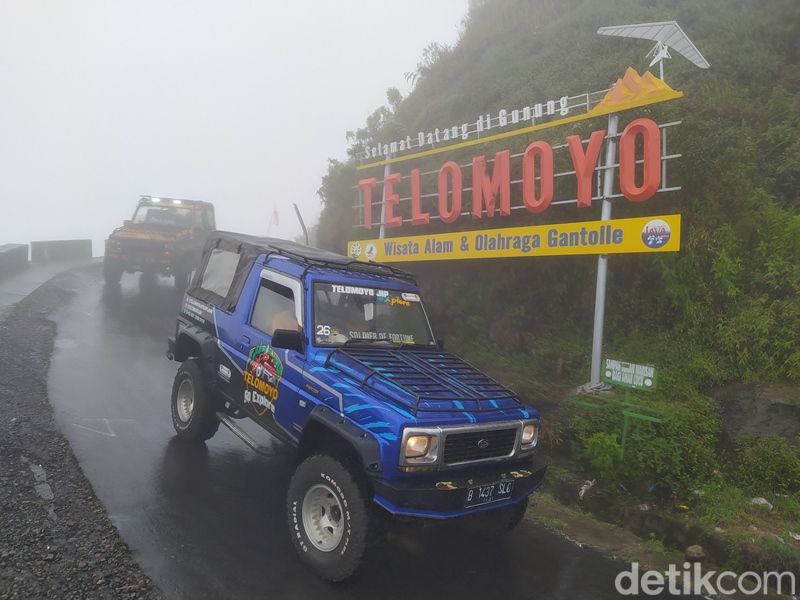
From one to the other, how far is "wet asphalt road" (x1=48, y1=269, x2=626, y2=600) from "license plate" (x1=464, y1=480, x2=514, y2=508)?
2.20 ft

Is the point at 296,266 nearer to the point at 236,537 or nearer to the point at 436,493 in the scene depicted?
the point at 236,537

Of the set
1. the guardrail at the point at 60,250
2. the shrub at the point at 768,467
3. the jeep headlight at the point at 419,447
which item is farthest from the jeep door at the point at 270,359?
the guardrail at the point at 60,250

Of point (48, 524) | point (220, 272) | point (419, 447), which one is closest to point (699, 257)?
point (419, 447)

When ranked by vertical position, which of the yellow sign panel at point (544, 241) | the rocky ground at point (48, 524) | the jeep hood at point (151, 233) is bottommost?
the rocky ground at point (48, 524)

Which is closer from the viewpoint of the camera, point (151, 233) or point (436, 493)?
point (436, 493)

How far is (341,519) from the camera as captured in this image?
407 cm

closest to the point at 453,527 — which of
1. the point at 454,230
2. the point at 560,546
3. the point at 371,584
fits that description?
the point at 560,546

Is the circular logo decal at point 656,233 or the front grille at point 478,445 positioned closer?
the front grille at point 478,445

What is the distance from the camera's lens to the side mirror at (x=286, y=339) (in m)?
4.73

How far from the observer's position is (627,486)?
20.2 feet

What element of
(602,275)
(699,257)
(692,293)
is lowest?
(692,293)

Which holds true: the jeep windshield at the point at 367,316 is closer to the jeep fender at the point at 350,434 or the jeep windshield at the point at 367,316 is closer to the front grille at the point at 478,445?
the jeep fender at the point at 350,434

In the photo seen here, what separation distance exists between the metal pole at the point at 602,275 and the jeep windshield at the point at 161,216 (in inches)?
467

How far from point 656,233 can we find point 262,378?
5486mm
